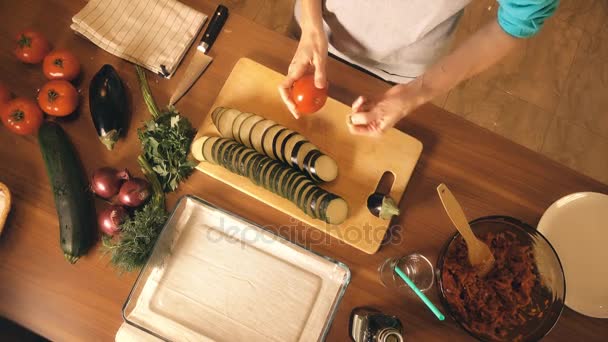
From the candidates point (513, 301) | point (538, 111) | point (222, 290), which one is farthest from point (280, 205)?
point (538, 111)

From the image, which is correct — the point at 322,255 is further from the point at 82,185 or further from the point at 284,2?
the point at 284,2

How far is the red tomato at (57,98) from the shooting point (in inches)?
55.1

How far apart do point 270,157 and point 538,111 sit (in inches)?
92.8

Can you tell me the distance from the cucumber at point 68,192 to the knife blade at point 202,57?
40cm

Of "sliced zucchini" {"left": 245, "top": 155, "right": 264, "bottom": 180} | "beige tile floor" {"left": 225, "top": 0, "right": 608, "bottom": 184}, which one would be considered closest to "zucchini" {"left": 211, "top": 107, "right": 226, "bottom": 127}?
"sliced zucchini" {"left": 245, "top": 155, "right": 264, "bottom": 180}

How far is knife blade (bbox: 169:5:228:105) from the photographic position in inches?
59.9

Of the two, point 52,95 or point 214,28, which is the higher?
point 214,28

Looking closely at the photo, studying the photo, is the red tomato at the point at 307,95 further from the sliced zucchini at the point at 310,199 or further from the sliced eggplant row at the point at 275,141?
the sliced zucchini at the point at 310,199

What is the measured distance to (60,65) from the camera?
4.70 feet

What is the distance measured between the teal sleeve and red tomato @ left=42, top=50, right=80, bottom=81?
56.6 inches

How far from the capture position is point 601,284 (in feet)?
4.54

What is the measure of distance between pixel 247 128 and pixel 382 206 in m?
0.55

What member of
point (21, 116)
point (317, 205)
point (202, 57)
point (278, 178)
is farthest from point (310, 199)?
point (21, 116)

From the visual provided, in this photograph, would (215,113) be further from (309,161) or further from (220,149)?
(309,161)
